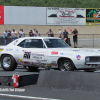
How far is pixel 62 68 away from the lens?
9.30 meters

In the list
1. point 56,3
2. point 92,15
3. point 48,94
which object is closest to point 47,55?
point 48,94

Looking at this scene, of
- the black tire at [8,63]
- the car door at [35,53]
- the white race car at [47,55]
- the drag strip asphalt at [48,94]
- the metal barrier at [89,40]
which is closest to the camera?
the drag strip asphalt at [48,94]

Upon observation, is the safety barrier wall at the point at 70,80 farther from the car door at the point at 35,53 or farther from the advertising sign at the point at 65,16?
the advertising sign at the point at 65,16

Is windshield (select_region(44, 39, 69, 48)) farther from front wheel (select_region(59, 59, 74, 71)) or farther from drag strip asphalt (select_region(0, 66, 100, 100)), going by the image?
drag strip asphalt (select_region(0, 66, 100, 100))

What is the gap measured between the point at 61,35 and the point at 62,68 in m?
12.2

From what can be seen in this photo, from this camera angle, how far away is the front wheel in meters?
9.08

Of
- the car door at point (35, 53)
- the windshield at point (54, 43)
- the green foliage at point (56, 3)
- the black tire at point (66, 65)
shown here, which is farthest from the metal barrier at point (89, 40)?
the green foliage at point (56, 3)

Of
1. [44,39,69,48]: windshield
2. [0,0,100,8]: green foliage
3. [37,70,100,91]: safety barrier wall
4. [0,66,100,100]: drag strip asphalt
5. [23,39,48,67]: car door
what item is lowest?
[0,66,100,100]: drag strip asphalt

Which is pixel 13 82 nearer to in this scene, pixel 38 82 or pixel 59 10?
pixel 38 82

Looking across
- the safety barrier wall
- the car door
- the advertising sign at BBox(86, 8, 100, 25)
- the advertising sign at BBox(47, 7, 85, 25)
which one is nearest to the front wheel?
the car door

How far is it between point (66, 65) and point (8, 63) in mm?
2728

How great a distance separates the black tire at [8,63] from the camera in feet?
34.5

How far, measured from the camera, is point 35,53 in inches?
388

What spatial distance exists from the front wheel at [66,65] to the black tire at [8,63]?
219 cm
